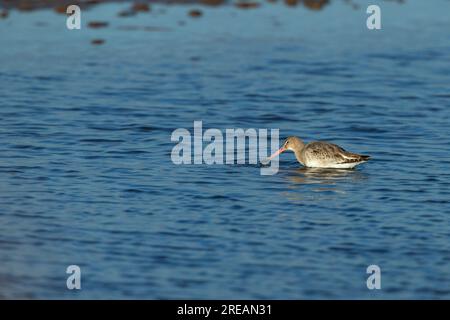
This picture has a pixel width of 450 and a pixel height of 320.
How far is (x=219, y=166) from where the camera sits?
15.4 meters

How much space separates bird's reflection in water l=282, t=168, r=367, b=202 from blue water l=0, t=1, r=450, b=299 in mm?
52

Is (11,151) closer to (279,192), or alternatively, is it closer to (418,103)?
(279,192)

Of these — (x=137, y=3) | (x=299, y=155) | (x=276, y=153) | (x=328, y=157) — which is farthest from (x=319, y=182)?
(x=137, y=3)

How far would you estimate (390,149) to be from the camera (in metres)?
16.6

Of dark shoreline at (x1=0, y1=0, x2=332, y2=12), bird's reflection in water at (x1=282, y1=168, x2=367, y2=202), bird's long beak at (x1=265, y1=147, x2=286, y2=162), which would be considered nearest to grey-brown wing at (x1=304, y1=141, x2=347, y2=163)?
bird's reflection in water at (x1=282, y1=168, x2=367, y2=202)

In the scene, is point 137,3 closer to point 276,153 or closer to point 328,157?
point 276,153

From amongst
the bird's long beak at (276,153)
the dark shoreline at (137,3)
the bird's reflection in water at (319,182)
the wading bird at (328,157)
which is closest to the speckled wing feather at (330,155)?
the wading bird at (328,157)

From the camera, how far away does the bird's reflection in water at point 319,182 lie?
13.8 m

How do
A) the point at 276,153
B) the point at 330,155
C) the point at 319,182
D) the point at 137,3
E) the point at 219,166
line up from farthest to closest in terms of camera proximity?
the point at 137,3, the point at 276,153, the point at 219,166, the point at 330,155, the point at 319,182

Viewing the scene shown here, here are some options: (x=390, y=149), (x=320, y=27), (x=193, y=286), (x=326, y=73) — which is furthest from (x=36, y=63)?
(x=193, y=286)

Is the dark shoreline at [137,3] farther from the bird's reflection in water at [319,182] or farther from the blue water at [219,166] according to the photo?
the bird's reflection in water at [319,182]

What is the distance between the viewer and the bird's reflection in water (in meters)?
13.8

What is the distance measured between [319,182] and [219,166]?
164cm

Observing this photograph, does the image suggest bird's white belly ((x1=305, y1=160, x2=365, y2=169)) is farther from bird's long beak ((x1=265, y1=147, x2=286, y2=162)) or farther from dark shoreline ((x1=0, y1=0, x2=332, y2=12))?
dark shoreline ((x1=0, y1=0, x2=332, y2=12))
